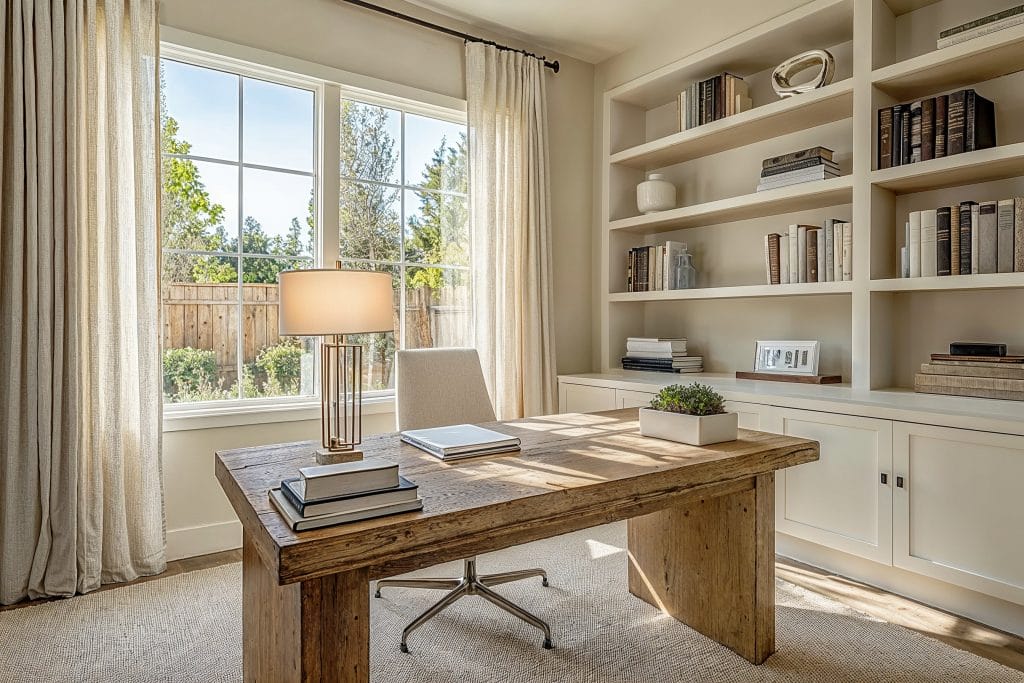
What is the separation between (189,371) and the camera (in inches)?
109

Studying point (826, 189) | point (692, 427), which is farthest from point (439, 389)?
point (826, 189)

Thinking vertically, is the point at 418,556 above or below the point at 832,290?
below

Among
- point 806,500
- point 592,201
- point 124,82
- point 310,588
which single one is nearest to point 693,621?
point 806,500

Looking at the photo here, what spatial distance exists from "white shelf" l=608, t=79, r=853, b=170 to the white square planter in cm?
171

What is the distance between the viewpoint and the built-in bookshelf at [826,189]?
8.07 ft

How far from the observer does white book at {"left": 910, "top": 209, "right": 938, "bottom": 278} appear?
243 cm

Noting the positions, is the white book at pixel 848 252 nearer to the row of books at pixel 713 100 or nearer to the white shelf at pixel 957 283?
the white shelf at pixel 957 283

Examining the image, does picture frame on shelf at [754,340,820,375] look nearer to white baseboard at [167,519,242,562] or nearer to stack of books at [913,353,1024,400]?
stack of books at [913,353,1024,400]

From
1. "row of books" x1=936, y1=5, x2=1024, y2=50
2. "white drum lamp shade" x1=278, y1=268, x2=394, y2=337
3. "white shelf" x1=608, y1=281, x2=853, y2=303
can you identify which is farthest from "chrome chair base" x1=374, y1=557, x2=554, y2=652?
"row of books" x1=936, y1=5, x2=1024, y2=50

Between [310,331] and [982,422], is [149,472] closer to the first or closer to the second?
[310,331]

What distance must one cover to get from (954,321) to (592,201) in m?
2.07

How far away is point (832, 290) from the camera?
2.72 m

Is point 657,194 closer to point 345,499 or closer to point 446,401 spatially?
point 446,401

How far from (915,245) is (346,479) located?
2.43 m
